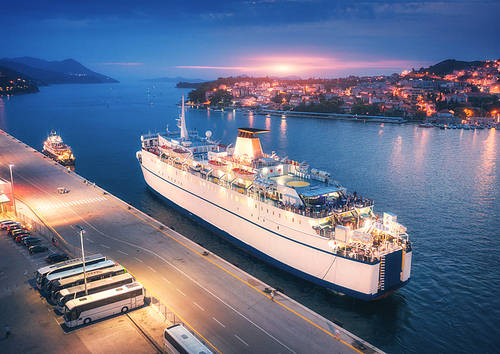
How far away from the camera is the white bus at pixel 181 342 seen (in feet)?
45.5

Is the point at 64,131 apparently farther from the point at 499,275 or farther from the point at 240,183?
the point at 499,275

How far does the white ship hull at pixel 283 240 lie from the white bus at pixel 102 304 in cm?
1074

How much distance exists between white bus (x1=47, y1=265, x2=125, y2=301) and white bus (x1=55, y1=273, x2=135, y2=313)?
1.68ft

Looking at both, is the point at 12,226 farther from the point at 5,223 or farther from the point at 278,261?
the point at 278,261

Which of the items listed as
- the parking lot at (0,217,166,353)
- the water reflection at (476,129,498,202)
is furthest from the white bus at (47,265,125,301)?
the water reflection at (476,129,498,202)

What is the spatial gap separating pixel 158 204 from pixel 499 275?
1276 inches

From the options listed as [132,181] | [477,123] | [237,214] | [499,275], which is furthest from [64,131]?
[477,123]

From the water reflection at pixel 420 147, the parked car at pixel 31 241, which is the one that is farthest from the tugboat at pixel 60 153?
the water reflection at pixel 420 147

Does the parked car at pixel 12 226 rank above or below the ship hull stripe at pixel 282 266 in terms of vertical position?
above

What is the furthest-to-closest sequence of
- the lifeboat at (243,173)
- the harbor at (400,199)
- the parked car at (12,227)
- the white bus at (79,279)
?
the lifeboat at (243,173), the parked car at (12,227), the harbor at (400,199), the white bus at (79,279)

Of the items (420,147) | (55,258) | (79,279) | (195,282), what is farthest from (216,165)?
(420,147)

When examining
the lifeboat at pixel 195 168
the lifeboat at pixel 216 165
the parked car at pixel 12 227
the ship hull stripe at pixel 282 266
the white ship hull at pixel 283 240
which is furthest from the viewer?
the lifeboat at pixel 195 168

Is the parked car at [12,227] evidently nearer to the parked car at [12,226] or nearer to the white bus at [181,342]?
the parked car at [12,226]

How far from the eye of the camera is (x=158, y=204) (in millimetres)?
40562
